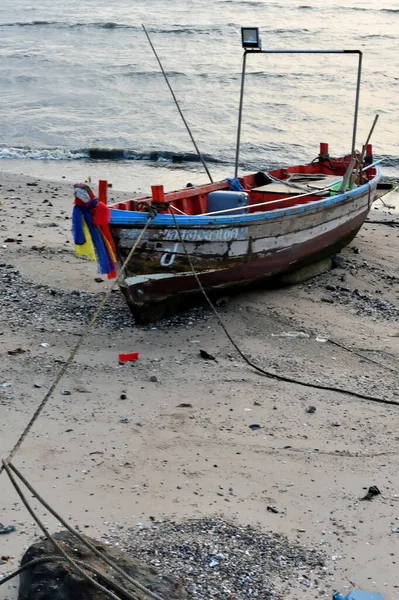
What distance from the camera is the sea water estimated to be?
17.8 metres

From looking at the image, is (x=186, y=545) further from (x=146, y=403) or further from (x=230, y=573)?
(x=146, y=403)

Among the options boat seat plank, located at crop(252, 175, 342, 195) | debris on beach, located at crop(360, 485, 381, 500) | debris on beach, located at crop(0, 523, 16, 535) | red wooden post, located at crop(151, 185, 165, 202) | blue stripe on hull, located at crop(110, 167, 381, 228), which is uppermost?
red wooden post, located at crop(151, 185, 165, 202)

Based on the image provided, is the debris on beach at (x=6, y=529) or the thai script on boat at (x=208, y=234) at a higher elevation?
the thai script on boat at (x=208, y=234)

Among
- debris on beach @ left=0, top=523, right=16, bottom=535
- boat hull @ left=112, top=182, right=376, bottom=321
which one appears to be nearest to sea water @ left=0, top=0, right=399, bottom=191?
boat hull @ left=112, top=182, right=376, bottom=321

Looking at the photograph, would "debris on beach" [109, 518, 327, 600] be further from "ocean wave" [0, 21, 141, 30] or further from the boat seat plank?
"ocean wave" [0, 21, 141, 30]

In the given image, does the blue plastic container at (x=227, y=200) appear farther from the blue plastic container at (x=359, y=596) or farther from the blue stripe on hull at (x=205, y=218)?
the blue plastic container at (x=359, y=596)

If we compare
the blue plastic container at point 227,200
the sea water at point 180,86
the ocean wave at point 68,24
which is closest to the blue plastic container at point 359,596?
the blue plastic container at point 227,200

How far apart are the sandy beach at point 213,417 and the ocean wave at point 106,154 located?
26.1 feet

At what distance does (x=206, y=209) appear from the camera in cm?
935

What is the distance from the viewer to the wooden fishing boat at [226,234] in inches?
299

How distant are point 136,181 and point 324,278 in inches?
263

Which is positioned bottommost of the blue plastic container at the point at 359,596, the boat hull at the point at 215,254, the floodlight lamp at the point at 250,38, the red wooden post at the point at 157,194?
the blue plastic container at the point at 359,596

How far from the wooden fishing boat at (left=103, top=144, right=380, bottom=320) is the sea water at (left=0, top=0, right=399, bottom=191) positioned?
5.40 metres

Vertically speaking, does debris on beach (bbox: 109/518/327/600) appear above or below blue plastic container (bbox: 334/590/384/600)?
above
